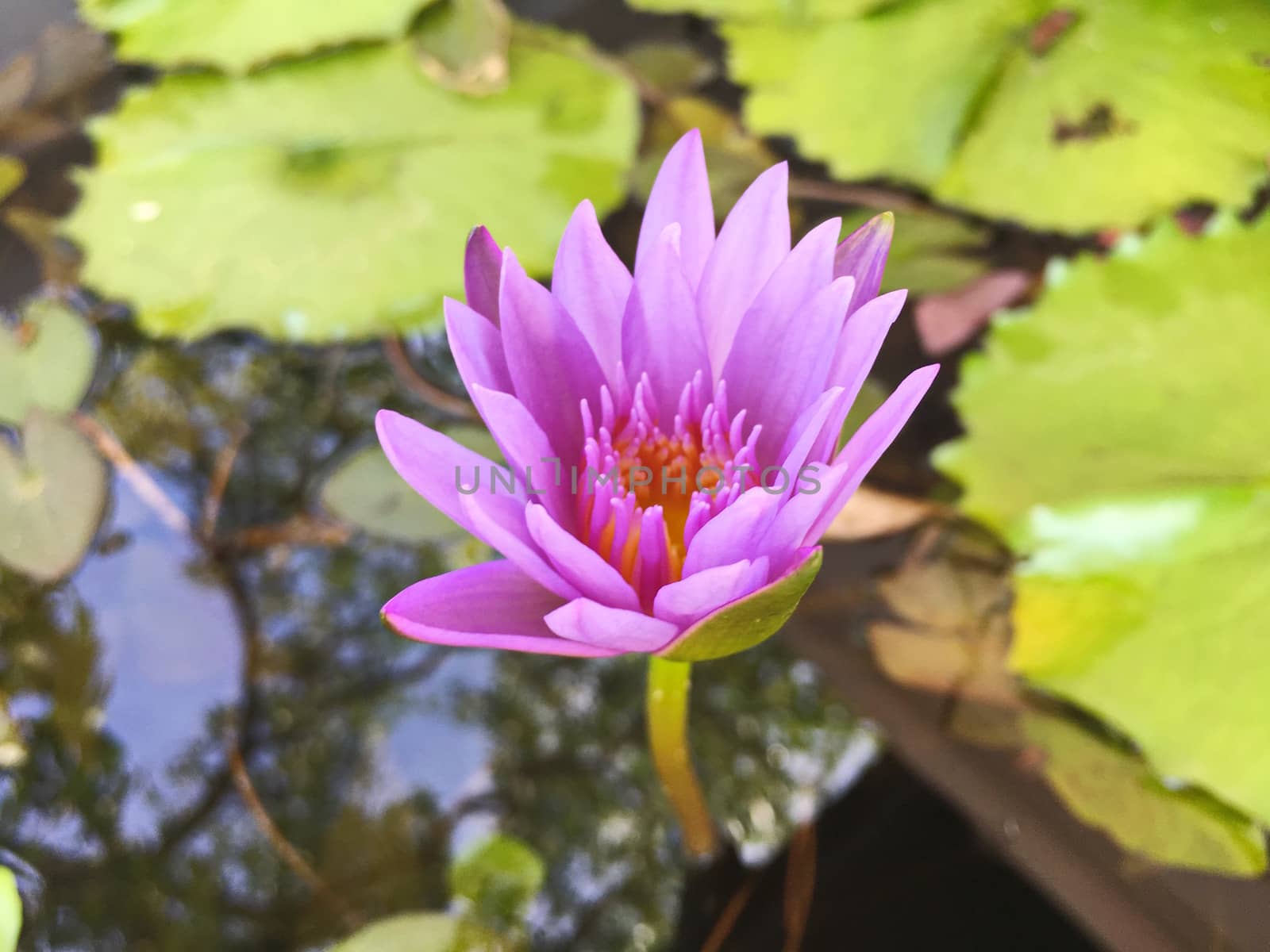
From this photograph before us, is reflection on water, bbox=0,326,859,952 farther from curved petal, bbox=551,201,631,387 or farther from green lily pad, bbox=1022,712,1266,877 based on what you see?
curved petal, bbox=551,201,631,387

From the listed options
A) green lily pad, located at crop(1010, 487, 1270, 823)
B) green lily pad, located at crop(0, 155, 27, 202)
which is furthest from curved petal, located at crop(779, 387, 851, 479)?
green lily pad, located at crop(0, 155, 27, 202)

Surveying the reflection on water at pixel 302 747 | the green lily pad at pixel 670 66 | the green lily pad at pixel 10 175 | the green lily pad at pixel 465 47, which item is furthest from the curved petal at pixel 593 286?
the green lily pad at pixel 10 175

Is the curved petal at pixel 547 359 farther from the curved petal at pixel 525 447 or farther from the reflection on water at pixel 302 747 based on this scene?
the reflection on water at pixel 302 747

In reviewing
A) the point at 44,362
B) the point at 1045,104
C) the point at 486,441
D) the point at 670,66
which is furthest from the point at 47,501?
the point at 1045,104

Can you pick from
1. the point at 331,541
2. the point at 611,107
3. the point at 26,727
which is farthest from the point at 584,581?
the point at 611,107

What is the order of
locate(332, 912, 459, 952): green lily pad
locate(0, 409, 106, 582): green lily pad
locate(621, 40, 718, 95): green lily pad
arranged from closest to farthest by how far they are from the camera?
locate(332, 912, 459, 952): green lily pad → locate(0, 409, 106, 582): green lily pad → locate(621, 40, 718, 95): green lily pad

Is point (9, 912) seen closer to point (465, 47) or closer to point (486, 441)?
point (486, 441)
